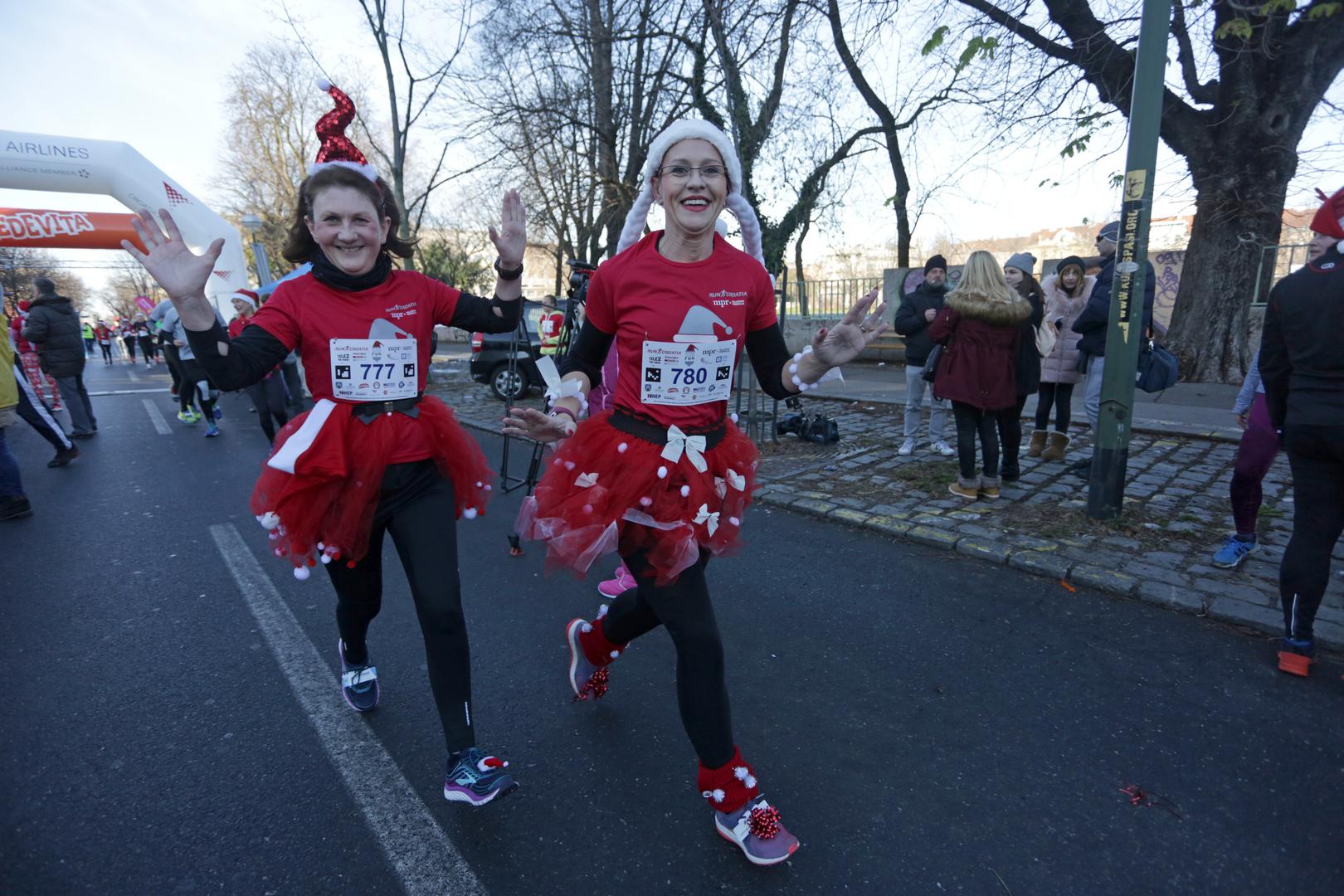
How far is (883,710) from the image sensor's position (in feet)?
9.07

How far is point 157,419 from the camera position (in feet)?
34.8

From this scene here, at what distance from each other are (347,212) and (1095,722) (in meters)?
3.28

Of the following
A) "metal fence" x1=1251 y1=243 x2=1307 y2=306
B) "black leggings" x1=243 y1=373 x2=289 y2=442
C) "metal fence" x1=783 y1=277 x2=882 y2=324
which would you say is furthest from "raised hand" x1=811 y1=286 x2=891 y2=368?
"metal fence" x1=783 y1=277 x2=882 y2=324

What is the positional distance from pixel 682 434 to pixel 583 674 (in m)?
1.25

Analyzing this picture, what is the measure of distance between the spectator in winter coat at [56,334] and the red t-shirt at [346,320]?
28.2 feet

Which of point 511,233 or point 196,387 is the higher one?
point 511,233

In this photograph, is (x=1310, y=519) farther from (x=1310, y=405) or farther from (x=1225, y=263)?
(x=1225, y=263)

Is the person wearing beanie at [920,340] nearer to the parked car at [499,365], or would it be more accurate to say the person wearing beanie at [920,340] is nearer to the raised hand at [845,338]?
the raised hand at [845,338]

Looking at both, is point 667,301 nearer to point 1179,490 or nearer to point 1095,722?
point 1095,722

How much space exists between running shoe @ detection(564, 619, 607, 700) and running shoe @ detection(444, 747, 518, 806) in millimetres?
547

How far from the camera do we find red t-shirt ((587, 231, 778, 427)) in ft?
6.79

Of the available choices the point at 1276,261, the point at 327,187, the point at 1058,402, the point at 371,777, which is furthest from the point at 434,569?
the point at 1276,261

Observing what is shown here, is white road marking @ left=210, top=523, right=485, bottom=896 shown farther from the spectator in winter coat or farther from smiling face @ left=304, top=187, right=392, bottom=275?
the spectator in winter coat

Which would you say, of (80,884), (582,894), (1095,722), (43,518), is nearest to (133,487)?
(43,518)
